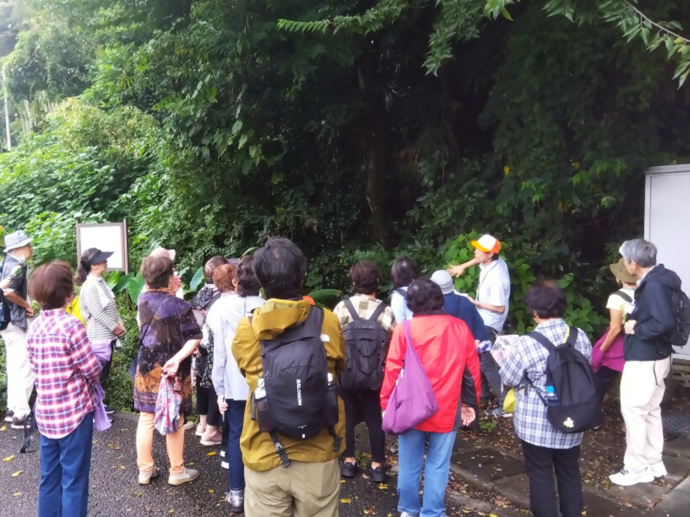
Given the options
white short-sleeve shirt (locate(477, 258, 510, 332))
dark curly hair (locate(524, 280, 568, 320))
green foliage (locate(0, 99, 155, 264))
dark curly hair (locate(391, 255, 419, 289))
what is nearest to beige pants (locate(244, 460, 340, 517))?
dark curly hair (locate(524, 280, 568, 320))

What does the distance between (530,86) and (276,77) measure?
3212 millimetres

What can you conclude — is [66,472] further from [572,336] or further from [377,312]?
[572,336]

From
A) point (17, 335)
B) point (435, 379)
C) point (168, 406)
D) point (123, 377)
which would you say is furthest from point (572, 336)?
point (17, 335)

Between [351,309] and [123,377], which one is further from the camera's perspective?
[123,377]

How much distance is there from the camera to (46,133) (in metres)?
17.8

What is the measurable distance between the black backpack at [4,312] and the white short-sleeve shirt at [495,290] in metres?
4.75

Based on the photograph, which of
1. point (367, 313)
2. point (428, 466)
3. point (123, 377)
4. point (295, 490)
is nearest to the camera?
point (295, 490)

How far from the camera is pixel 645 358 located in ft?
13.9

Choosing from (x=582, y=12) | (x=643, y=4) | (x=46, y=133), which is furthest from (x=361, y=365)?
(x=46, y=133)

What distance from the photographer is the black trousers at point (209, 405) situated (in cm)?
478

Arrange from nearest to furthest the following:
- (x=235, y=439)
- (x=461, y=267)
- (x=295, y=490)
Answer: (x=295, y=490), (x=235, y=439), (x=461, y=267)

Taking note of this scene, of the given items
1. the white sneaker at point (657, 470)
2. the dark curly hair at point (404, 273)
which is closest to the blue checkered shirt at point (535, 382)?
the dark curly hair at point (404, 273)

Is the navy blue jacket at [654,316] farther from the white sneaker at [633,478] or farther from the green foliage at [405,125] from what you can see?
the green foliage at [405,125]

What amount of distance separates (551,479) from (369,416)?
1442 millimetres
